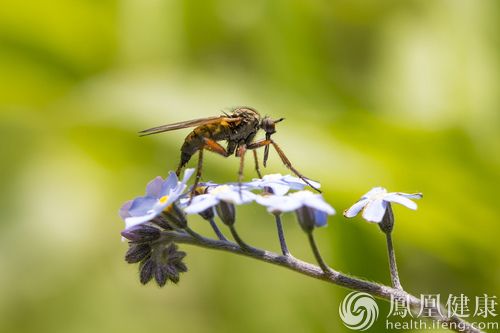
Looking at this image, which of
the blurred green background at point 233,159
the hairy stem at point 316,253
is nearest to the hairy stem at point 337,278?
the hairy stem at point 316,253

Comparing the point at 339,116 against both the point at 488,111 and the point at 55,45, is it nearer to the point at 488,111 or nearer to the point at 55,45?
the point at 488,111

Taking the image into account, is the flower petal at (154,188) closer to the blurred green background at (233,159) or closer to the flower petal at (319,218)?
the flower petal at (319,218)

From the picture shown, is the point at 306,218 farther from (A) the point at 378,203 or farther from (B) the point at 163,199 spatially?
(B) the point at 163,199

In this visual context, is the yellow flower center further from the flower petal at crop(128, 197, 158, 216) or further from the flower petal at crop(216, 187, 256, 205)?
the flower petal at crop(216, 187, 256, 205)

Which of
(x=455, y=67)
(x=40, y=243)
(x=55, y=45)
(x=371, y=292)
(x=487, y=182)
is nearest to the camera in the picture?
(x=371, y=292)

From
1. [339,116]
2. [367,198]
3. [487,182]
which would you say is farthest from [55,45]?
[367,198]

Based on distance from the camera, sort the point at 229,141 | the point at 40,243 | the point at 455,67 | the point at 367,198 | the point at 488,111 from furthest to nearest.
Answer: the point at 40,243 → the point at 455,67 → the point at 488,111 → the point at 229,141 → the point at 367,198
